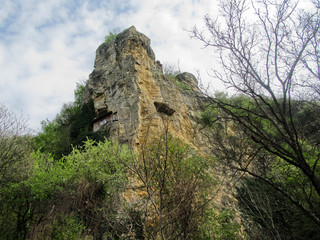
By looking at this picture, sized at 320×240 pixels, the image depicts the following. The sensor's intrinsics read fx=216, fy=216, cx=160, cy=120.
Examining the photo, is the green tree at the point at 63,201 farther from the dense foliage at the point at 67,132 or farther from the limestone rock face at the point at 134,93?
the dense foliage at the point at 67,132

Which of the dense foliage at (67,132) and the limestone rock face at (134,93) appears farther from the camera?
the dense foliage at (67,132)

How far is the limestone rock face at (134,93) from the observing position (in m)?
16.7

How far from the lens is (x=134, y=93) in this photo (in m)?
17.6

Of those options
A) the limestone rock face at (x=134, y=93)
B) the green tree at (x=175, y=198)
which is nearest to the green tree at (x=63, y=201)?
the green tree at (x=175, y=198)

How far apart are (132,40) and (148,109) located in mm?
9340

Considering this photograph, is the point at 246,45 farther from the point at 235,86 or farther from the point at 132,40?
the point at 132,40

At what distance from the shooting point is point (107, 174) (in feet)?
34.2

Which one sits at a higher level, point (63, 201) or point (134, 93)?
point (134, 93)

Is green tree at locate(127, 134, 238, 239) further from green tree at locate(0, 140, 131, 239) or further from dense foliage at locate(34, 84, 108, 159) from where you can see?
dense foliage at locate(34, 84, 108, 159)

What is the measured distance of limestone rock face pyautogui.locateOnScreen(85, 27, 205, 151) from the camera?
54.9ft

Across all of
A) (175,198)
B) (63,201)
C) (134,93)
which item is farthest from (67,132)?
(175,198)

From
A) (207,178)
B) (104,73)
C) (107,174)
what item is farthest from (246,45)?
(104,73)

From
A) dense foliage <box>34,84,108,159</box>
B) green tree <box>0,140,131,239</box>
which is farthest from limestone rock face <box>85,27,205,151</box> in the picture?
green tree <box>0,140,131,239</box>

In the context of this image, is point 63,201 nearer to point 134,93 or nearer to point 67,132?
point 134,93
